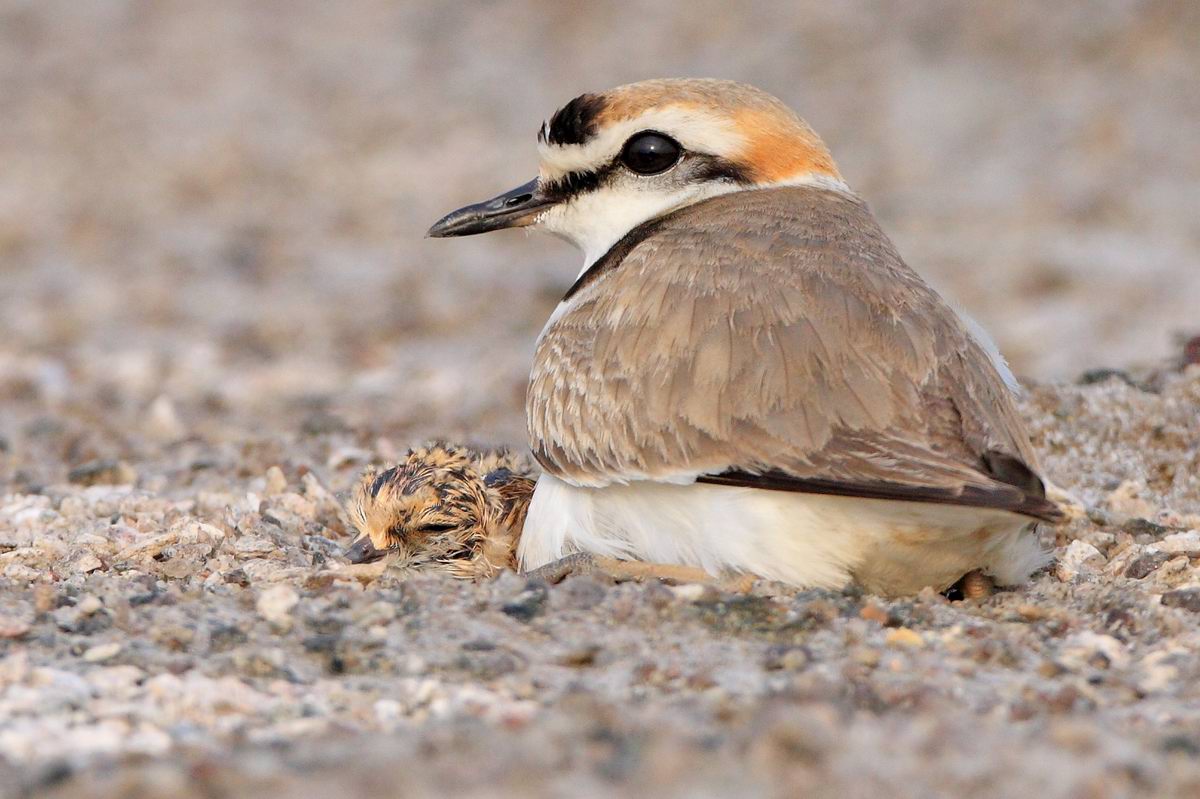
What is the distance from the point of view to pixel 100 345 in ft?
33.2

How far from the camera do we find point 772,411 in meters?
4.14

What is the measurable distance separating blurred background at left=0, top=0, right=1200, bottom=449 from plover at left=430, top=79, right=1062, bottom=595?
3.10 meters

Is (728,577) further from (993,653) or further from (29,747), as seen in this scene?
(29,747)

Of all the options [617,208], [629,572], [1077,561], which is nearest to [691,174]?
[617,208]

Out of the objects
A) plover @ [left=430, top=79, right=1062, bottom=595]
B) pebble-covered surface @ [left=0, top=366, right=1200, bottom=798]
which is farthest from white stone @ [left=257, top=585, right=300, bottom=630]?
plover @ [left=430, top=79, right=1062, bottom=595]

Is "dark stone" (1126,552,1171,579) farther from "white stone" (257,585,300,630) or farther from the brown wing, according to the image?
"white stone" (257,585,300,630)

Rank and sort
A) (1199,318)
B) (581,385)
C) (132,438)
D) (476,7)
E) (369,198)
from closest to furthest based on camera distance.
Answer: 1. (581,385)
2. (132,438)
3. (1199,318)
4. (369,198)
5. (476,7)

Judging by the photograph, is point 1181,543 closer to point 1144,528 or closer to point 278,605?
point 1144,528

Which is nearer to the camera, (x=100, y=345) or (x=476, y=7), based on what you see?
(x=100, y=345)

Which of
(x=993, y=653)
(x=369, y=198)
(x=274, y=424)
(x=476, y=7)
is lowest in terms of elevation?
(x=993, y=653)

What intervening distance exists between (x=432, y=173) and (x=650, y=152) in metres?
8.89

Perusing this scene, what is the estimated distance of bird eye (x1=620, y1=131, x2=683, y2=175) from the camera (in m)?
5.29

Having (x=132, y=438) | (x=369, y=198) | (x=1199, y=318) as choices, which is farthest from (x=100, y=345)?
(x=1199, y=318)

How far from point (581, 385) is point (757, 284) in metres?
0.60
